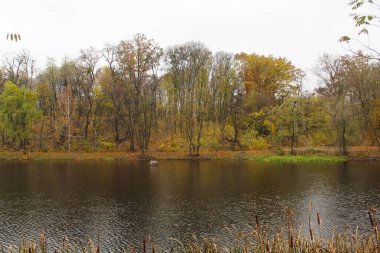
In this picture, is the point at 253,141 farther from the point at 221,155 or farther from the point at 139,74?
the point at 139,74

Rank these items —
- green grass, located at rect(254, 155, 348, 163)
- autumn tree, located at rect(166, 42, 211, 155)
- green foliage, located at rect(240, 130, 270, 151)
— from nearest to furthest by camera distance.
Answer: green grass, located at rect(254, 155, 348, 163), green foliage, located at rect(240, 130, 270, 151), autumn tree, located at rect(166, 42, 211, 155)

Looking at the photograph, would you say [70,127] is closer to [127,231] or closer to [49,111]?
[49,111]


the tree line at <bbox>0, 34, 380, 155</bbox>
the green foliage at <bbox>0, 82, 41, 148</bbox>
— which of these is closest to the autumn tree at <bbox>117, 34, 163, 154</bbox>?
the tree line at <bbox>0, 34, 380, 155</bbox>

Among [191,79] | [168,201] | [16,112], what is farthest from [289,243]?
[16,112]

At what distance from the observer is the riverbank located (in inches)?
2248

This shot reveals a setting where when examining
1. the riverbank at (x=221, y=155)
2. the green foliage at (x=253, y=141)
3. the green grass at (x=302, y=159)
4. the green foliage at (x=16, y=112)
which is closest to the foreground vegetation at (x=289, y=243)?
the green grass at (x=302, y=159)

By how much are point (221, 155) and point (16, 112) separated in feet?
125

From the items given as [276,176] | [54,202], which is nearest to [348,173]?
[276,176]

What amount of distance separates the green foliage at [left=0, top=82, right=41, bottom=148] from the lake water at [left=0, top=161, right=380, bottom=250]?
61.0 feet

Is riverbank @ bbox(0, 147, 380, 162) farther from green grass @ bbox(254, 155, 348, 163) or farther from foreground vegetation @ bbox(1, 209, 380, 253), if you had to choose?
foreground vegetation @ bbox(1, 209, 380, 253)

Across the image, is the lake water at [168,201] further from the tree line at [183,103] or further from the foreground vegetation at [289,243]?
the tree line at [183,103]

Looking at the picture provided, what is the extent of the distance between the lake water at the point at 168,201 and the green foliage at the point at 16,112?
18598 millimetres

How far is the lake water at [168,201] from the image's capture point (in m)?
20.3

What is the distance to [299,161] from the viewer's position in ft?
184
